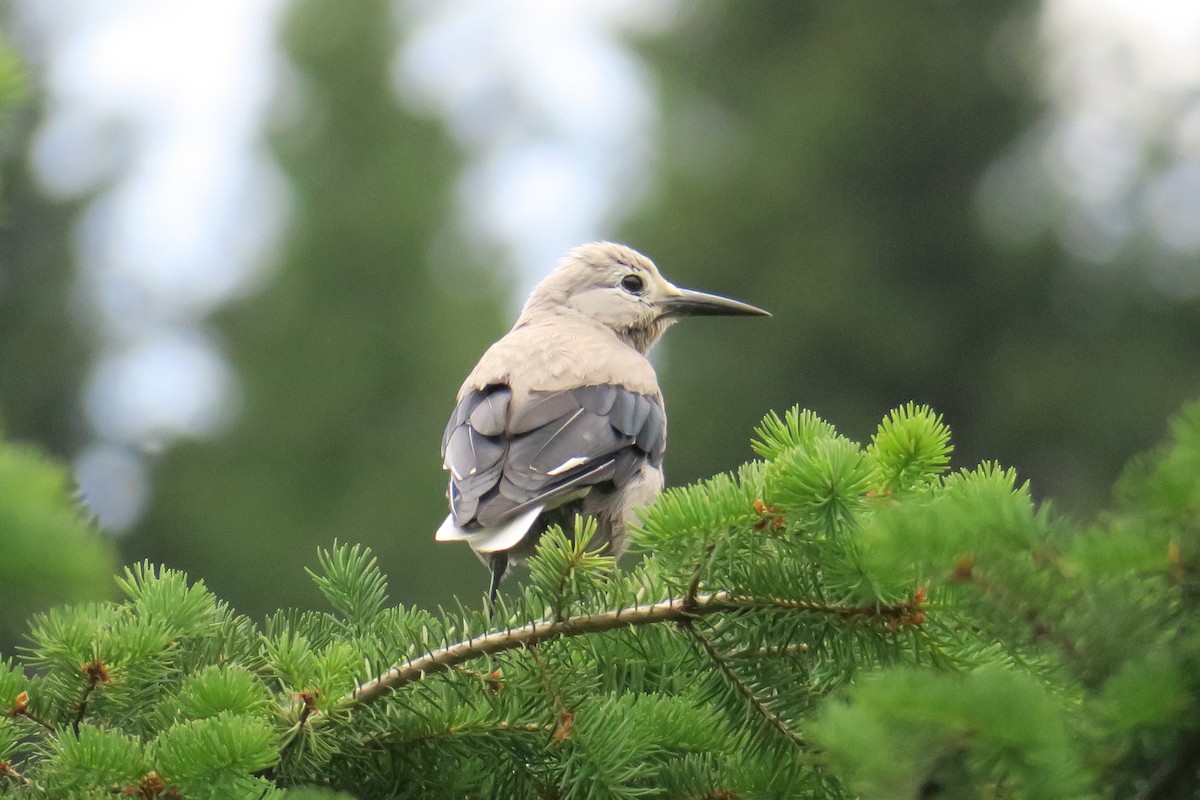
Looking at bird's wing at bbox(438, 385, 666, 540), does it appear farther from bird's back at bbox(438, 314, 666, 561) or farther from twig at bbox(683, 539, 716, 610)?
twig at bbox(683, 539, 716, 610)

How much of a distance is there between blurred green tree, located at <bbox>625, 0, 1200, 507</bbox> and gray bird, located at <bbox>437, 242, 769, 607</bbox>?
49.1 ft

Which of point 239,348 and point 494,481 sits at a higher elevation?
point 239,348

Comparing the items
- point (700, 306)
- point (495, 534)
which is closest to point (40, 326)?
point (700, 306)

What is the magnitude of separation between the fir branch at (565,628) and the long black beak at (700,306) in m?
3.72

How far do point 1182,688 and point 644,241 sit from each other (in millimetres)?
20924

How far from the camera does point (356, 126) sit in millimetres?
24609

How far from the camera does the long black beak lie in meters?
5.87

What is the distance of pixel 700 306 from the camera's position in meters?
5.98

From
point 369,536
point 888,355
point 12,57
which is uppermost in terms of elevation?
point 888,355

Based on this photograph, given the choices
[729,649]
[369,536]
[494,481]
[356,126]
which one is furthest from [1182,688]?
[356,126]

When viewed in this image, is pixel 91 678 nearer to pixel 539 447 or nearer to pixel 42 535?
pixel 42 535

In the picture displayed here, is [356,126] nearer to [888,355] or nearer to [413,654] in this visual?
[888,355]

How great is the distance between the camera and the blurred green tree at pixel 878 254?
20250 millimetres

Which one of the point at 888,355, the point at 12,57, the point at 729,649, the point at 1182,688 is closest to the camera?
the point at 1182,688
